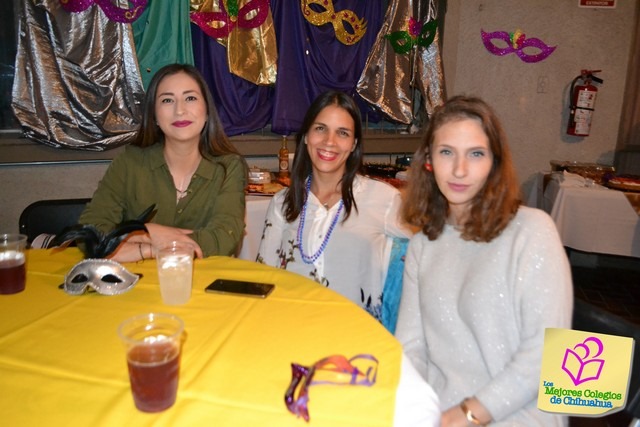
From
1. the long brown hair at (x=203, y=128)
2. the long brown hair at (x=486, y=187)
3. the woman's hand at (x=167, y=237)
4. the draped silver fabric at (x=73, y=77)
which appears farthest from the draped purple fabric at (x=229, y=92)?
the long brown hair at (x=486, y=187)

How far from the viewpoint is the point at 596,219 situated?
3.54 m

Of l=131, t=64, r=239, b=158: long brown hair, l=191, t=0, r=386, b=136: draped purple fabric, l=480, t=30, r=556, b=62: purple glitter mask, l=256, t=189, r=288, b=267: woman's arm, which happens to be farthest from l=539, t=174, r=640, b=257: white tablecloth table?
l=131, t=64, r=239, b=158: long brown hair

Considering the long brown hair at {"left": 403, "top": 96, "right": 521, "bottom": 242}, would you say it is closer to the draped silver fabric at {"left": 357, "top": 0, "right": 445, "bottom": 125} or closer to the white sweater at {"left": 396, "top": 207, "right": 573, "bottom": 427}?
the white sweater at {"left": 396, "top": 207, "right": 573, "bottom": 427}

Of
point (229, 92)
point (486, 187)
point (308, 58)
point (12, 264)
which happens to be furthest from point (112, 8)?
point (486, 187)

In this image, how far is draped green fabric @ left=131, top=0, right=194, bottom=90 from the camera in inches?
140

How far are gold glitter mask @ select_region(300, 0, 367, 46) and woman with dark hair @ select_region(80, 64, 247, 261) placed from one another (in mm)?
2292

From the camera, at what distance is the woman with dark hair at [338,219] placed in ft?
5.99

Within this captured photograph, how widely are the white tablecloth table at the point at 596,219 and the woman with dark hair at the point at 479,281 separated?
272 cm

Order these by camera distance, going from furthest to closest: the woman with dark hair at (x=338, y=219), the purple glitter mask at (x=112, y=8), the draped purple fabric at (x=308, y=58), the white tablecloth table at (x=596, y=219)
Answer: the draped purple fabric at (x=308, y=58), the white tablecloth table at (x=596, y=219), the purple glitter mask at (x=112, y=8), the woman with dark hair at (x=338, y=219)

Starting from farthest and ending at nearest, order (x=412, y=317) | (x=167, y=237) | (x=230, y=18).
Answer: (x=230, y=18) → (x=167, y=237) → (x=412, y=317)

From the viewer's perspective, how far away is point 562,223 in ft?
11.9

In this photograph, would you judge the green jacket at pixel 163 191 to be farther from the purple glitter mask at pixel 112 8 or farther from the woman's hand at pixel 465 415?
the purple glitter mask at pixel 112 8

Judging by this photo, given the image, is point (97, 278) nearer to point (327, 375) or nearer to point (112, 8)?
point (327, 375)

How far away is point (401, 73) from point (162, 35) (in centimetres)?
212
